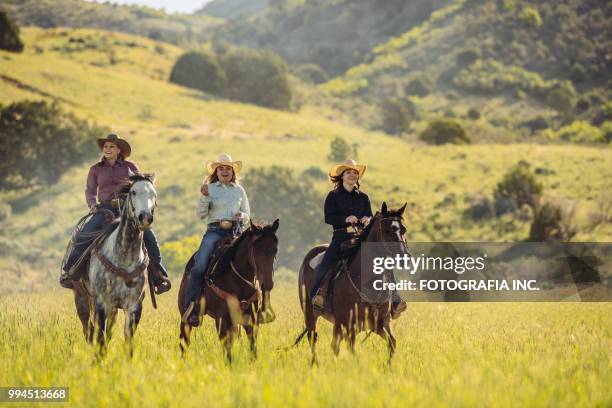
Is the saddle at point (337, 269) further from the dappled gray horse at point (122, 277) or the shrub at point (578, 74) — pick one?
the shrub at point (578, 74)

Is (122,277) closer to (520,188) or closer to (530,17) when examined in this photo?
(520,188)

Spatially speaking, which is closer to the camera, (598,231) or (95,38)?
(598,231)

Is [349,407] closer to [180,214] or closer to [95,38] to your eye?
[180,214]

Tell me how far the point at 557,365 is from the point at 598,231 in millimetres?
32496

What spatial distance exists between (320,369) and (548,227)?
3178 cm

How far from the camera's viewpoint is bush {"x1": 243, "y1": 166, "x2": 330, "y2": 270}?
131 ft

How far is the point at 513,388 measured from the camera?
7285 mm

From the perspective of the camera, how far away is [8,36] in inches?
3039

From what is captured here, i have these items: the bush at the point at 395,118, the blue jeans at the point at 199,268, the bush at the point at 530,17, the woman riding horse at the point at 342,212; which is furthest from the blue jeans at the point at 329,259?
the bush at the point at 530,17

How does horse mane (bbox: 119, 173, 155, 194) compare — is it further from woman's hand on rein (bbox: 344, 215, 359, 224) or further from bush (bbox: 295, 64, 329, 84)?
bush (bbox: 295, 64, 329, 84)

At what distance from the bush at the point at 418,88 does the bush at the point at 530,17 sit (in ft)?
78.2

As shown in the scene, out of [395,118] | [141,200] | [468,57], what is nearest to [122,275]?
[141,200]

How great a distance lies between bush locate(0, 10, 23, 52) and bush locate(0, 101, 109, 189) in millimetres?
30623

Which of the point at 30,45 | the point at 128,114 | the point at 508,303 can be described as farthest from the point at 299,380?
the point at 30,45
